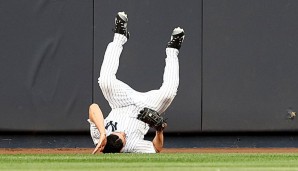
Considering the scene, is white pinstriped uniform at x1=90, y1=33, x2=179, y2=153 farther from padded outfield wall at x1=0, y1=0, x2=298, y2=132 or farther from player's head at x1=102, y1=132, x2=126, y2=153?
padded outfield wall at x1=0, y1=0, x2=298, y2=132

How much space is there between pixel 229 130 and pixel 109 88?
291cm

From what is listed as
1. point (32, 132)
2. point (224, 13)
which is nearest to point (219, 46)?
point (224, 13)

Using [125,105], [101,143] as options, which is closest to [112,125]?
[125,105]

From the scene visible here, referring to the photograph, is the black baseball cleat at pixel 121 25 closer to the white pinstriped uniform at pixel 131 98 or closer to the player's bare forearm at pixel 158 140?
the white pinstriped uniform at pixel 131 98

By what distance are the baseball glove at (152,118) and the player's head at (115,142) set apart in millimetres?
306

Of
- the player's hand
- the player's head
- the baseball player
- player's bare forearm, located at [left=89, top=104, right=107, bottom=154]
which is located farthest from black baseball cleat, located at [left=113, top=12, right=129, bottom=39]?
the player's hand

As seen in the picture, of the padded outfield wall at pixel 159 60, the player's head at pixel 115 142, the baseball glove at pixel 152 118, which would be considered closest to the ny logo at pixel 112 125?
the player's head at pixel 115 142

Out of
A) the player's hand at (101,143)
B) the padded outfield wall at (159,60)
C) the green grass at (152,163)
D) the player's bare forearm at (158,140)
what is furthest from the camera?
the padded outfield wall at (159,60)

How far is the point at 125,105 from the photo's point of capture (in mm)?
10281

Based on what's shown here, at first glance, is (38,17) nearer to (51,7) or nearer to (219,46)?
(51,7)

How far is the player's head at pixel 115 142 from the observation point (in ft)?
32.0

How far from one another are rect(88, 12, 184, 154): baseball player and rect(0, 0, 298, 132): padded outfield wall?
82.7 inches

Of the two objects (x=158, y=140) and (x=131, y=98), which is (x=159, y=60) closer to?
(x=131, y=98)

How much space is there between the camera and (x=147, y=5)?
12.7 meters
